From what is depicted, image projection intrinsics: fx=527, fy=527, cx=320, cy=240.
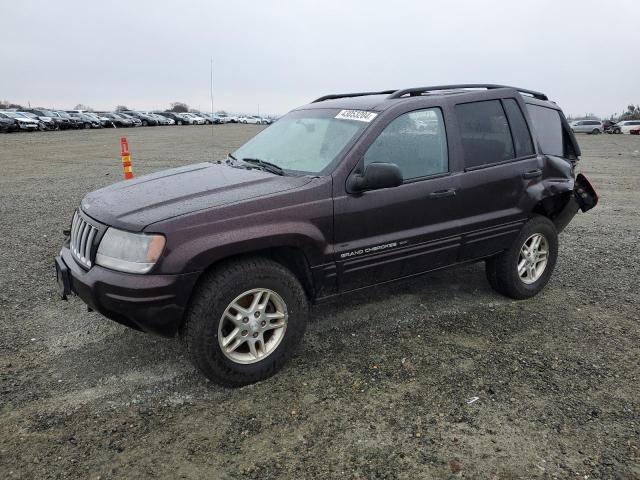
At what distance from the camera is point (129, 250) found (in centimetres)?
302

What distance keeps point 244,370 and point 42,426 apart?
45.5 inches

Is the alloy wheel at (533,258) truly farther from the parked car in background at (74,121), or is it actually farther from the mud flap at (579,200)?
the parked car in background at (74,121)

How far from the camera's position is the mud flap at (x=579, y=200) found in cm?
517

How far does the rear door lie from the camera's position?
165 inches

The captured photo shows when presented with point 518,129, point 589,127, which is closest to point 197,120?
point 589,127

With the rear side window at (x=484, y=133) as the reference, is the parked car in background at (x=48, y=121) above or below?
above

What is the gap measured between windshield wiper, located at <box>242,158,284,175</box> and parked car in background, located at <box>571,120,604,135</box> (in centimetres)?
4247

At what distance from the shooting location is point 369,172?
11.3 ft

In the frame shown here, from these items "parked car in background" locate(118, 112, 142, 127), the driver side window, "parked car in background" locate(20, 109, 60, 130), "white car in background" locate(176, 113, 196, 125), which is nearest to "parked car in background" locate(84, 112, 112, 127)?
"parked car in background" locate(118, 112, 142, 127)

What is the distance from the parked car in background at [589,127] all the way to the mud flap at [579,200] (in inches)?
1580

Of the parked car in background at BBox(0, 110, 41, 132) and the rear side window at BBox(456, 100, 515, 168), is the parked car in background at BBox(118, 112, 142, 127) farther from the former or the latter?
the rear side window at BBox(456, 100, 515, 168)

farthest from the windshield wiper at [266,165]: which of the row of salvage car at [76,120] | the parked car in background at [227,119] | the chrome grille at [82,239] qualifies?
the parked car in background at [227,119]

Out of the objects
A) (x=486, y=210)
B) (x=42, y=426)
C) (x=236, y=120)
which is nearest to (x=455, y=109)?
(x=486, y=210)

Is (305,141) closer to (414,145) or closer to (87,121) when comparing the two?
(414,145)
